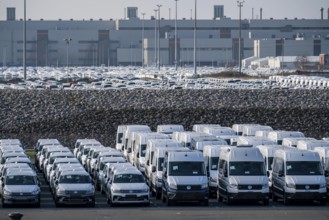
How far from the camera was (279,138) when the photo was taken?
43125 mm

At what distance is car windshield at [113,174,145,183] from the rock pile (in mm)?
21365

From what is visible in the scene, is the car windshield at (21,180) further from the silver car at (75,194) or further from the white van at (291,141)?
the white van at (291,141)

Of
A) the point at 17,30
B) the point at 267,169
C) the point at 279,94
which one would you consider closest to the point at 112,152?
the point at 267,169

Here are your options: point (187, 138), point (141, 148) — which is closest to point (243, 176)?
point (141, 148)

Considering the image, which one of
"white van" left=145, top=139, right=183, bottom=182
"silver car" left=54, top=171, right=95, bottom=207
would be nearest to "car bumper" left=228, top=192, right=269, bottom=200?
"silver car" left=54, top=171, right=95, bottom=207

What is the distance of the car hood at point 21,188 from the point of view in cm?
3431

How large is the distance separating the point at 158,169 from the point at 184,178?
2523 millimetres

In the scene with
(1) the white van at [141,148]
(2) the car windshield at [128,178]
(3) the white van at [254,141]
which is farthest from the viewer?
(1) the white van at [141,148]

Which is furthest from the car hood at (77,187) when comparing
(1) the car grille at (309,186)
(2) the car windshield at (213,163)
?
(1) the car grille at (309,186)

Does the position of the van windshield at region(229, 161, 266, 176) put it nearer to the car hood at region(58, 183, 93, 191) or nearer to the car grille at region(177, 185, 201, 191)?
the car grille at region(177, 185, 201, 191)

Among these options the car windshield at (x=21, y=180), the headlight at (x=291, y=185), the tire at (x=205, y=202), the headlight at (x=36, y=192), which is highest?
the car windshield at (x=21, y=180)

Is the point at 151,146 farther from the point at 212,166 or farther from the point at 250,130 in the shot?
the point at 250,130

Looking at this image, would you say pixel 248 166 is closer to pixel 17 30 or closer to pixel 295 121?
pixel 295 121

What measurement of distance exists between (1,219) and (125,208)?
4301 mm
